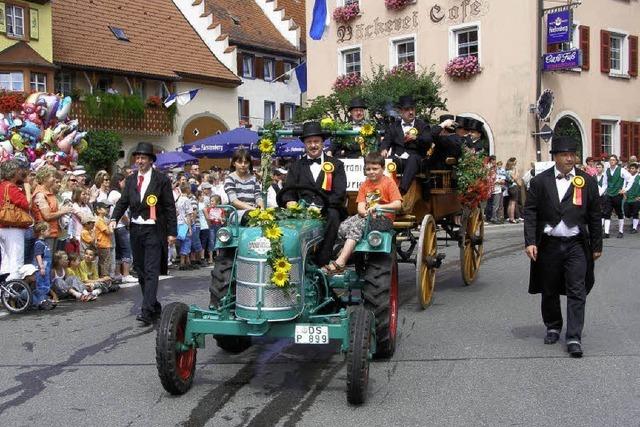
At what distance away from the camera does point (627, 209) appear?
19.4m

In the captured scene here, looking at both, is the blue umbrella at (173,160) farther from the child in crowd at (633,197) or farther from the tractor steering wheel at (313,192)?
the tractor steering wheel at (313,192)

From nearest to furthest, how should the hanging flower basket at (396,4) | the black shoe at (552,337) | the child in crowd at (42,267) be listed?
1. the black shoe at (552,337)
2. the child in crowd at (42,267)
3. the hanging flower basket at (396,4)

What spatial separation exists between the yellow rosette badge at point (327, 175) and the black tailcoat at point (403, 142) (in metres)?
1.97

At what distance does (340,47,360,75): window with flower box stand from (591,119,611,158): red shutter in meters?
9.18

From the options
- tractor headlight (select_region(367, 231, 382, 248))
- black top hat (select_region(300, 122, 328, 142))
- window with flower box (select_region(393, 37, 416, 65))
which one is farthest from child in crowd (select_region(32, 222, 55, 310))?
window with flower box (select_region(393, 37, 416, 65))

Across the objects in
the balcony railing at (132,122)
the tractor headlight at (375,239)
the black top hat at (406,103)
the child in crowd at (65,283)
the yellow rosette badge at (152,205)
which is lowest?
the child in crowd at (65,283)

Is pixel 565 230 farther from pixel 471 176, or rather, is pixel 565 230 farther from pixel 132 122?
pixel 132 122

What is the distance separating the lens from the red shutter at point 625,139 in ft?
96.9

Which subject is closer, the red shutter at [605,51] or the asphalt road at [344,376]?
the asphalt road at [344,376]

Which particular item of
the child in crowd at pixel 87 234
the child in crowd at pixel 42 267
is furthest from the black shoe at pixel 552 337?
the child in crowd at pixel 87 234

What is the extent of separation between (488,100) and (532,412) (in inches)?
914

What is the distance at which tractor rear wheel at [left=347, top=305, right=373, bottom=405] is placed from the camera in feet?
17.6


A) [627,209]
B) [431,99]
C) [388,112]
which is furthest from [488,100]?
[388,112]

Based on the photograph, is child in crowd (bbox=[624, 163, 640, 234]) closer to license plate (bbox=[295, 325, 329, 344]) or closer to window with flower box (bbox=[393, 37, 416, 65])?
window with flower box (bbox=[393, 37, 416, 65])
